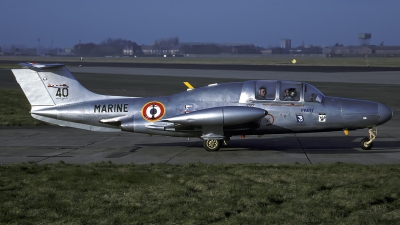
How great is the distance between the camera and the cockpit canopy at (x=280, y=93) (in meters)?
15.7

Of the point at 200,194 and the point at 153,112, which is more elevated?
the point at 153,112

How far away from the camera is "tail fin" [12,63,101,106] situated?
1630cm

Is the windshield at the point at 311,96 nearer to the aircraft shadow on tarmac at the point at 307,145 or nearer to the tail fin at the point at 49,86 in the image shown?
the aircraft shadow on tarmac at the point at 307,145

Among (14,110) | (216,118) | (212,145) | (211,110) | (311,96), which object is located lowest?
(14,110)

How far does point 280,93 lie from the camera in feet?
51.4

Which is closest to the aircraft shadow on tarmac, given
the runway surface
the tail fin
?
the runway surface

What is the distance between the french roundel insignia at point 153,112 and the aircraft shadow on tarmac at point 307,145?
1598 mm

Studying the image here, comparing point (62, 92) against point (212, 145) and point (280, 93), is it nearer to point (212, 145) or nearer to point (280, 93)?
point (212, 145)

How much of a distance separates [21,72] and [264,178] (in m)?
8.43

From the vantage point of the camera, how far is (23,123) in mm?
22766

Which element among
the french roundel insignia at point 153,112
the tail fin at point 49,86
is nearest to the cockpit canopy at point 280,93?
the french roundel insignia at point 153,112

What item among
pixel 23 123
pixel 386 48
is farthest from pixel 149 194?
pixel 386 48

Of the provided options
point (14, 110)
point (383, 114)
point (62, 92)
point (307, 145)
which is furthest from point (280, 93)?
point (14, 110)

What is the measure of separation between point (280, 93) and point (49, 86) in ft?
21.8
